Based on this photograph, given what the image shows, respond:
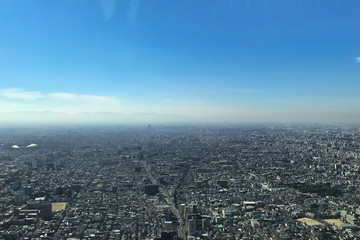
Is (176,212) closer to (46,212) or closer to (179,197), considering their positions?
(179,197)

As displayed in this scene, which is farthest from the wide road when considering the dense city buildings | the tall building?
the tall building

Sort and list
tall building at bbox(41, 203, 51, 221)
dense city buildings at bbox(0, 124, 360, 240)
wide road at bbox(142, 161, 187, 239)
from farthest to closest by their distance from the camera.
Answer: tall building at bbox(41, 203, 51, 221)
dense city buildings at bbox(0, 124, 360, 240)
wide road at bbox(142, 161, 187, 239)

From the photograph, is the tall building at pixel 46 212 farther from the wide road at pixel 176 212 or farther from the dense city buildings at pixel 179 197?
the wide road at pixel 176 212

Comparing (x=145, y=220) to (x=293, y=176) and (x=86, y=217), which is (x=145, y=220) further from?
(x=293, y=176)

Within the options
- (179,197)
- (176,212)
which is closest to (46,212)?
(176,212)

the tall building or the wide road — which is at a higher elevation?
the tall building

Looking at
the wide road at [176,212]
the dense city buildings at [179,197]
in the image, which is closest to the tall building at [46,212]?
the dense city buildings at [179,197]

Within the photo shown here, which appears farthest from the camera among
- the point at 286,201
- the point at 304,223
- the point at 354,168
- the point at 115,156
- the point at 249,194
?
the point at 115,156

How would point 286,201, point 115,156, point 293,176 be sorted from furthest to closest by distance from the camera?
point 115,156 → point 293,176 → point 286,201

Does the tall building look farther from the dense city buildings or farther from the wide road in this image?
the wide road

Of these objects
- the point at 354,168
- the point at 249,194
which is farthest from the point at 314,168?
the point at 249,194
